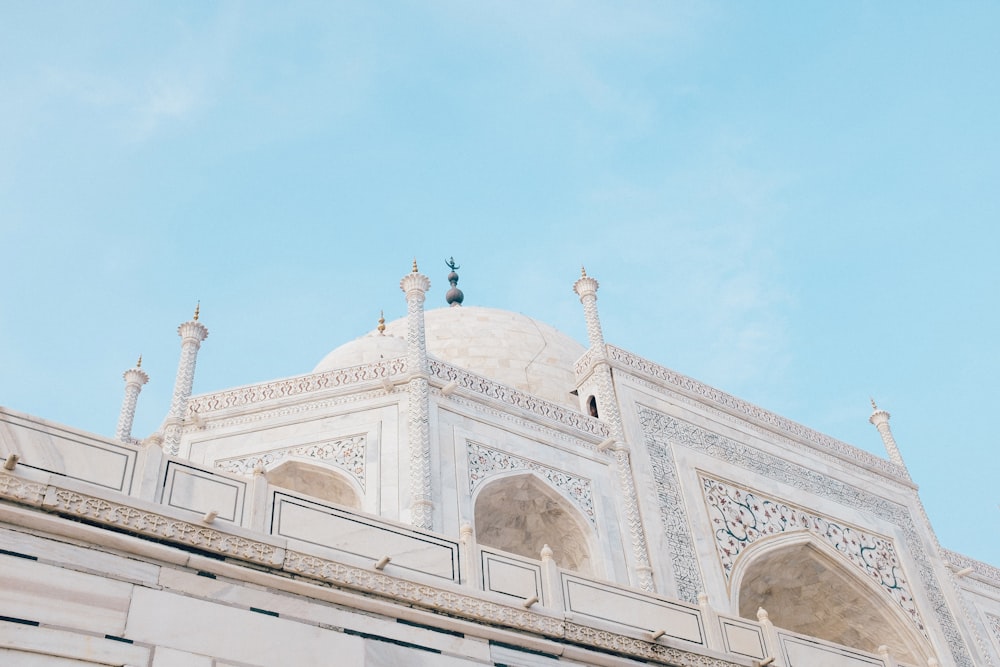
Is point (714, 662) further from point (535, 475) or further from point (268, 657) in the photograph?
point (535, 475)

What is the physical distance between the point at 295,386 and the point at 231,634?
6.22 metres

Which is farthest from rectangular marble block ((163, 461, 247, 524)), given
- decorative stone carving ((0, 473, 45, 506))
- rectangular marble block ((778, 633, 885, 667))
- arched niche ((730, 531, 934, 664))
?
arched niche ((730, 531, 934, 664))

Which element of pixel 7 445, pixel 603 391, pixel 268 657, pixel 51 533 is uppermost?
pixel 603 391

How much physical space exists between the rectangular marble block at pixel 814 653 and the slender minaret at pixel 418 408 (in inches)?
117

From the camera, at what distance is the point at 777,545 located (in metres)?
11.8

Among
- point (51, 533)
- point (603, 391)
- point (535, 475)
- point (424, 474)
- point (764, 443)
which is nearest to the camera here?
point (51, 533)

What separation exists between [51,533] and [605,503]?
6913 millimetres

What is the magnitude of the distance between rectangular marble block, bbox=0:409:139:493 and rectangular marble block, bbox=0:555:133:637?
533 mm

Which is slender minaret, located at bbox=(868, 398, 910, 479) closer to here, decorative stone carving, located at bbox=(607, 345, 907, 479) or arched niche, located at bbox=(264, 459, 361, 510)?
decorative stone carving, located at bbox=(607, 345, 907, 479)

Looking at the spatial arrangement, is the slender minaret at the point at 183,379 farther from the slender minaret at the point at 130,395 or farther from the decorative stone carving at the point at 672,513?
the decorative stone carving at the point at 672,513

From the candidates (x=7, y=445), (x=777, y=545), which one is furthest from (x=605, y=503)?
(x=7, y=445)

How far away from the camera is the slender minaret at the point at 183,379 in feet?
34.5

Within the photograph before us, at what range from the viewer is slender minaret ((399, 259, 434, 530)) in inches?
365

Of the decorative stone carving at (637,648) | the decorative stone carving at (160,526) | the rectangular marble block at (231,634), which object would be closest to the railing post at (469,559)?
the decorative stone carving at (637,648)
